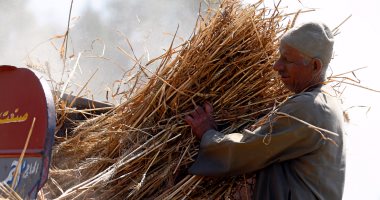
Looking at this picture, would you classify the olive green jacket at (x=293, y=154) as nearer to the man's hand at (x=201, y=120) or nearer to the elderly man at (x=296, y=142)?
the elderly man at (x=296, y=142)

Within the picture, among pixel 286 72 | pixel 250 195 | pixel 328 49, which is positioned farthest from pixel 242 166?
pixel 328 49

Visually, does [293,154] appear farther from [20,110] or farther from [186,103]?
[20,110]

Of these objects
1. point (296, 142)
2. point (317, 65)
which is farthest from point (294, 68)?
point (296, 142)

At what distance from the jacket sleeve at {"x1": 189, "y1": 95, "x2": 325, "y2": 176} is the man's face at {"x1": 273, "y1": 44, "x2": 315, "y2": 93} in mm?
147

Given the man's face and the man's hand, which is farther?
the man's hand

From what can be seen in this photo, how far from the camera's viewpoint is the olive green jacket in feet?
7.59

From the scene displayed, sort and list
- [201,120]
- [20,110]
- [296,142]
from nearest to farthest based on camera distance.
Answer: [296,142] → [201,120] → [20,110]

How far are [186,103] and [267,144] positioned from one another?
0.53m

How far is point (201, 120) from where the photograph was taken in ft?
8.58

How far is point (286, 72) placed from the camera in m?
2.47

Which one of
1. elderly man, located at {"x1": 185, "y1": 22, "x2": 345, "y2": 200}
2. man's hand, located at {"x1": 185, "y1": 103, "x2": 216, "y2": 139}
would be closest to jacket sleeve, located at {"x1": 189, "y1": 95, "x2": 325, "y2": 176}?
elderly man, located at {"x1": 185, "y1": 22, "x2": 345, "y2": 200}

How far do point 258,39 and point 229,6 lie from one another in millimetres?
229

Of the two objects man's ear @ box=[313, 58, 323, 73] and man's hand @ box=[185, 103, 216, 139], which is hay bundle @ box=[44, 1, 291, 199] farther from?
man's ear @ box=[313, 58, 323, 73]

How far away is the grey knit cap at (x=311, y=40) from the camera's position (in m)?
2.41
